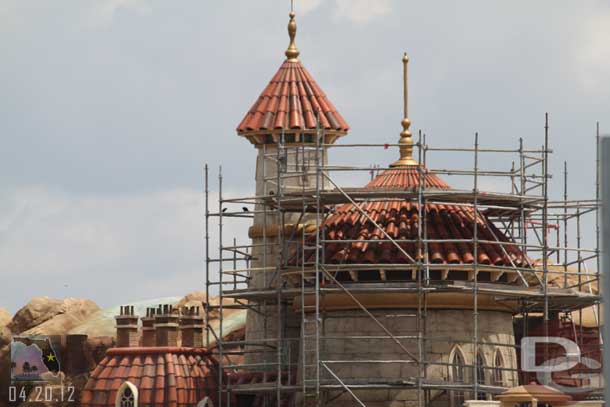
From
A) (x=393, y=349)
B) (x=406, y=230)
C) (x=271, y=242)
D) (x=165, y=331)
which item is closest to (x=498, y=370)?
(x=393, y=349)

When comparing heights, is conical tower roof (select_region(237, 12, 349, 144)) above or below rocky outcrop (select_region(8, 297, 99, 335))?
above

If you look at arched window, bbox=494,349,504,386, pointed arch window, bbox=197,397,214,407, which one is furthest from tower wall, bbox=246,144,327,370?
arched window, bbox=494,349,504,386

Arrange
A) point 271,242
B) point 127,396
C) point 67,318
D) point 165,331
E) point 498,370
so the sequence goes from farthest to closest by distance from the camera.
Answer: point 67,318 < point 271,242 < point 165,331 < point 127,396 < point 498,370

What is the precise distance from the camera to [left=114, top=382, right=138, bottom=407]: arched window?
131 feet

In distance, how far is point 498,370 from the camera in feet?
126

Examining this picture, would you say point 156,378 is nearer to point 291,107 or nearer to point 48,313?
point 291,107

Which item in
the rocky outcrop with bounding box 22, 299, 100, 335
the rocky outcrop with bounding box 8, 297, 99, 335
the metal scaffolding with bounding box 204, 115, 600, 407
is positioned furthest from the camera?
the rocky outcrop with bounding box 8, 297, 99, 335

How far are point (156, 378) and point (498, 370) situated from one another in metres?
8.41

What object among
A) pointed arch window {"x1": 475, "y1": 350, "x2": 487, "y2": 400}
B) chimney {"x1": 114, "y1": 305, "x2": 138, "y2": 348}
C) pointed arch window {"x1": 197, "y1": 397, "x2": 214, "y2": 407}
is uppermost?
chimney {"x1": 114, "y1": 305, "x2": 138, "y2": 348}

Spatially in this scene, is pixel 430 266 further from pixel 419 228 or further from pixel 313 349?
pixel 313 349

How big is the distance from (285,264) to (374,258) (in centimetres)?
358

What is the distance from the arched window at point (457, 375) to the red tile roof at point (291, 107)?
807 centimetres

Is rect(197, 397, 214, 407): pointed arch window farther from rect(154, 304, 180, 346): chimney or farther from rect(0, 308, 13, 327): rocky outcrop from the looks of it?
rect(0, 308, 13, 327): rocky outcrop

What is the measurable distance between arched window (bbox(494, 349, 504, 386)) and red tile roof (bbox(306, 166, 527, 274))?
224 cm
